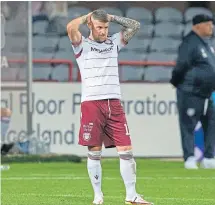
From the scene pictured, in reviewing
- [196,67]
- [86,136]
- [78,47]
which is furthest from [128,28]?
[196,67]

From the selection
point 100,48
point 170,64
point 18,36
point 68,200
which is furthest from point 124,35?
point 170,64

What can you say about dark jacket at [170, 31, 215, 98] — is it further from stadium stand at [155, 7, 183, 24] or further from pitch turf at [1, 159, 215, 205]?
stadium stand at [155, 7, 183, 24]

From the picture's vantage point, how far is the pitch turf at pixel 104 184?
12.6 metres

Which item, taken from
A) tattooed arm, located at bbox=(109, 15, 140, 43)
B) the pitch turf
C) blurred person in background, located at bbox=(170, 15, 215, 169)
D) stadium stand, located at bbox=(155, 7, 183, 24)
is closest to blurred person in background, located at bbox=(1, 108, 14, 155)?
the pitch turf

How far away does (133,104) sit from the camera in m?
21.9

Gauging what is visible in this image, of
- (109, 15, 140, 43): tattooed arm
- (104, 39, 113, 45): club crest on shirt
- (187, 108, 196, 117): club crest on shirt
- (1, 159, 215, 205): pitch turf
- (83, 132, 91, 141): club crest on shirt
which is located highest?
(109, 15, 140, 43): tattooed arm

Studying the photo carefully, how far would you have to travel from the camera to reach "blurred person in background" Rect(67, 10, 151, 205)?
12297mm

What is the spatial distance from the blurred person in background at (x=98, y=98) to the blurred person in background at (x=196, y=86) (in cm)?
652

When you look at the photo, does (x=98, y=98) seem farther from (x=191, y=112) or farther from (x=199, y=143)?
(x=199, y=143)

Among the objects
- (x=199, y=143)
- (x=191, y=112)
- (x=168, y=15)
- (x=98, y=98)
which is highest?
(x=168, y=15)

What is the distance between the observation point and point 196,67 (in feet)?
62.6

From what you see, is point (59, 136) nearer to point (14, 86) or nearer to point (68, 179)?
point (14, 86)

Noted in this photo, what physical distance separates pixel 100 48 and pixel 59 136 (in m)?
9.33

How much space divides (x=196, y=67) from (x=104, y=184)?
447cm
